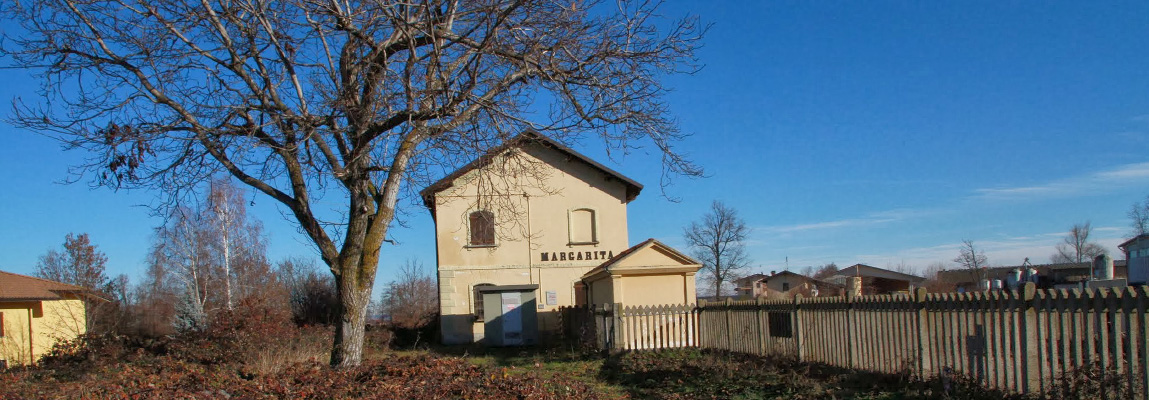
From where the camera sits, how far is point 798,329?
12000 millimetres

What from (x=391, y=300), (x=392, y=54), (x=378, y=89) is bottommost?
(x=391, y=300)

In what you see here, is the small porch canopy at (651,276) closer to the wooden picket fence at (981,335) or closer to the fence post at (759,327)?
the wooden picket fence at (981,335)

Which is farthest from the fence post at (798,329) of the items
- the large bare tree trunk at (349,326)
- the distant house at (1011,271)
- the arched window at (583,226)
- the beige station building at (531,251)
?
the distant house at (1011,271)

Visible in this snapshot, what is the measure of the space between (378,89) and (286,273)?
4569 centimetres

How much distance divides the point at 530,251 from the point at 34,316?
16.9m

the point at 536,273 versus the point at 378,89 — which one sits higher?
the point at 378,89

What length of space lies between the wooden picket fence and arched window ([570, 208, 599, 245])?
13.4 metres

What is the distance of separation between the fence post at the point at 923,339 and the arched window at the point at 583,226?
742 inches

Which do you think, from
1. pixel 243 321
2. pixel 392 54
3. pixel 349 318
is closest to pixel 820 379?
pixel 349 318

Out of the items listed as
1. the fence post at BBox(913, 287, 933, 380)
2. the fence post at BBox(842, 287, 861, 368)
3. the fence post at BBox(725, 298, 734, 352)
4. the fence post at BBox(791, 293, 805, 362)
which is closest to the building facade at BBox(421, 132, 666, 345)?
the fence post at BBox(725, 298, 734, 352)

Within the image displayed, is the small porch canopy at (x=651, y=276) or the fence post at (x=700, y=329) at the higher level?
the small porch canopy at (x=651, y=276)

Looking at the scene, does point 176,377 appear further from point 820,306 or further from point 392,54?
point 820,306

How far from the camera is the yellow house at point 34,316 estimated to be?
80.7 ft

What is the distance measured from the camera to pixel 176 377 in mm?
10789
